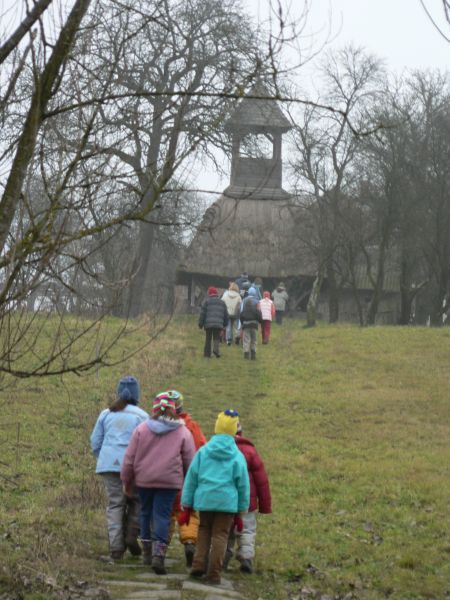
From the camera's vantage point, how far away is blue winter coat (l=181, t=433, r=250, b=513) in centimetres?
947

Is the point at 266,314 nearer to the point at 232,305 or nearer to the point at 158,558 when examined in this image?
the point at 232,305

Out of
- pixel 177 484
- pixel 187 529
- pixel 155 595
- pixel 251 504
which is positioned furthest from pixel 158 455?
pixel 155 595

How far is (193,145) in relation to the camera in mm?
6406

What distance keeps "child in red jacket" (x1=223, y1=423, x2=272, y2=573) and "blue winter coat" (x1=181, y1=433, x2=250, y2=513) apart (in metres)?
0.41

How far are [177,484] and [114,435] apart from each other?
0.92 m

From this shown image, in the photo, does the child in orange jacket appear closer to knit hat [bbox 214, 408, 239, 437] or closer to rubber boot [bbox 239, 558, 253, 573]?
rubber boot [bbox 239, 558, 253, 573]

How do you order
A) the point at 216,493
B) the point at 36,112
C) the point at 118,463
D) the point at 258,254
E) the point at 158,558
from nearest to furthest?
1. the point at 36,112
2. the point at 216,493
3. the point at 158,558
4. the point at 118,463
5. the point at 258,254

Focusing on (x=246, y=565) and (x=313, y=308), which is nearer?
(x=246, y=565)

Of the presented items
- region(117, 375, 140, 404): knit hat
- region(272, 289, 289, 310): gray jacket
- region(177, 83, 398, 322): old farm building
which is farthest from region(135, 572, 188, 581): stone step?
region(177, 83, 398, 322): old farm building

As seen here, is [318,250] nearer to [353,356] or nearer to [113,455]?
[353,356]

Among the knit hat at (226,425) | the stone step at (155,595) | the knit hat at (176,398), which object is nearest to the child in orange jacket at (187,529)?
the knit hat at (176,398)

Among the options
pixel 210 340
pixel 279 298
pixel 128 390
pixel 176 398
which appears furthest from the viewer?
pixel 279 298

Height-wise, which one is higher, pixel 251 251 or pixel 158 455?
pixel 251 251

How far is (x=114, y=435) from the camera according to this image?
34.5 ft
